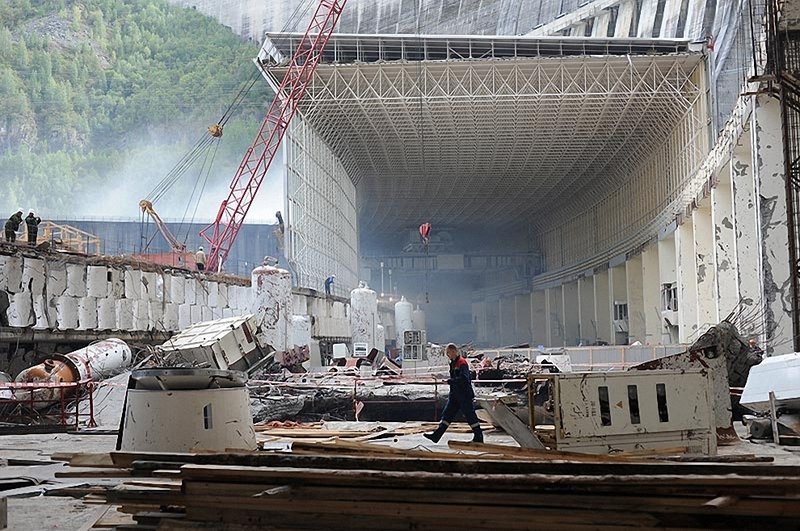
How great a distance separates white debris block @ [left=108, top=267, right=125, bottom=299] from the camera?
99.7 feet

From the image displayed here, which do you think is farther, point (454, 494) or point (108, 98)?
point (108, 98)

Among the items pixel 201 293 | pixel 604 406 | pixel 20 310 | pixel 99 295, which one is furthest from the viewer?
pixel 201 293

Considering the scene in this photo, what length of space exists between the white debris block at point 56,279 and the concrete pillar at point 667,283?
94.6 feet

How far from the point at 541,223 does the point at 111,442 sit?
246 ft

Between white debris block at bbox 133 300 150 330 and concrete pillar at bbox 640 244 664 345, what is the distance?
28.6m

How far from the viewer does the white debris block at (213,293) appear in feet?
126

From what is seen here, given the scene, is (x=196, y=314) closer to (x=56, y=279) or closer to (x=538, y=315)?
(x=56, y=279)

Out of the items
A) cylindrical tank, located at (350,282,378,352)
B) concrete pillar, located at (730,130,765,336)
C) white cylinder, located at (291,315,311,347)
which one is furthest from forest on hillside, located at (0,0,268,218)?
concrete pillar, located at (730,130,765,336)

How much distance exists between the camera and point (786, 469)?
609cm

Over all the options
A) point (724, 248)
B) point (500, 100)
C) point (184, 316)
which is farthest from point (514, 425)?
point (500, 100)

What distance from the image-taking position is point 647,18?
183ft

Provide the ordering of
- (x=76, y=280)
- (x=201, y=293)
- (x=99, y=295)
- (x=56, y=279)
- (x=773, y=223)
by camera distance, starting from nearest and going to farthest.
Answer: (x=773, y=223) < (x=56, y=279) < (x=76, y=280) < (x=99, y=295) < (x=201, y=293)

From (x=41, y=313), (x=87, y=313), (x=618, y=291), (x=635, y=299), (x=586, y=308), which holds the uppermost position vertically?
(x=618, y=291)

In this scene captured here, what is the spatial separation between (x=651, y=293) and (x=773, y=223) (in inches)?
1236
